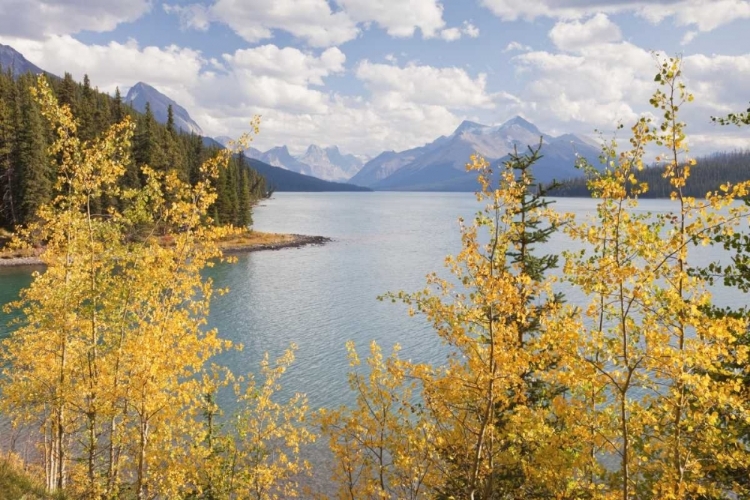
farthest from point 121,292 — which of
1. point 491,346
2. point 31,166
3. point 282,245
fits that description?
point 282,245

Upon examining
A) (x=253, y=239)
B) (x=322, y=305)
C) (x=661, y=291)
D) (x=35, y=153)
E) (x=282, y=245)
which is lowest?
(x=322, y=305)

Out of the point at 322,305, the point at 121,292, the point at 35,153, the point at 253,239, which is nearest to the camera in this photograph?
the point at 121,292

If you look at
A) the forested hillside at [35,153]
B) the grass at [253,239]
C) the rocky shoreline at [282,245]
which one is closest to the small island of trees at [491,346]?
the forested hillside at [35,153]

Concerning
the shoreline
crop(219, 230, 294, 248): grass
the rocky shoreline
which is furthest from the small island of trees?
crop(219, 230, 294, 248): grass

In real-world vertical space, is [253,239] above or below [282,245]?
above

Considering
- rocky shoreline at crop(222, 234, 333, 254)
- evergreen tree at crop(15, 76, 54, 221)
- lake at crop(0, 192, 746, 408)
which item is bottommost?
lake at crop(0, 192, 746, 408)

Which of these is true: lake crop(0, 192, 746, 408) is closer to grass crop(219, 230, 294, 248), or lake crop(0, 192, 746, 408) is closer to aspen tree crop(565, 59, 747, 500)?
grass crop(219, 230, 294, 248)

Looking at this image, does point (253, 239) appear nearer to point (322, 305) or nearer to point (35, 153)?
point (35, 153)

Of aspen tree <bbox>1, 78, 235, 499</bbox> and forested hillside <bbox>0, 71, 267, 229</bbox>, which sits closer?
aspen tree <bbox>1, 78, 235, 499</bbox>

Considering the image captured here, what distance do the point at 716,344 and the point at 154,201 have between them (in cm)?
1264

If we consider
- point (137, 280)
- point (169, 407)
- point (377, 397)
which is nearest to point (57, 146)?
point (137, 280)

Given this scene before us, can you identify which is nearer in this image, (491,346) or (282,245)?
(491,346)

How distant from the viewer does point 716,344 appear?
23.8ft

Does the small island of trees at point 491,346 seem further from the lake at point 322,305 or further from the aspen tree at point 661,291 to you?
the lake at point 322,305
